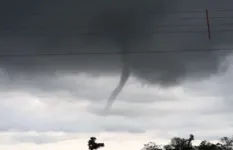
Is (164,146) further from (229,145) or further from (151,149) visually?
(229,145)

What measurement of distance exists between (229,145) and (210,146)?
8.37 meters

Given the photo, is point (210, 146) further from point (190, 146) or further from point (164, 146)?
point (164, 146)

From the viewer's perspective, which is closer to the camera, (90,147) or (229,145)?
(90,147)

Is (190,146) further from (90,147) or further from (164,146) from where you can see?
(90,147)

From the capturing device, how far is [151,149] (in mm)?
158625

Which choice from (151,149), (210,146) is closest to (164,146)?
(151,149)

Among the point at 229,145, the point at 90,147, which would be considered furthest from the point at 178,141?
the point at 90,147

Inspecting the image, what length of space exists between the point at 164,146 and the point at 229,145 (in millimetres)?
20248

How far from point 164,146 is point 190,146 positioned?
34.0ft

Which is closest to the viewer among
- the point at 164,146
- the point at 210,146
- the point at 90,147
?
the point at 90,147

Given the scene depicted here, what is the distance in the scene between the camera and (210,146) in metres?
150

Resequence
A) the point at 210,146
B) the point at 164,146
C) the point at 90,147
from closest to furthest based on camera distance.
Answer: the point at 90,147 → the point at 210,146 → the point at 164,146

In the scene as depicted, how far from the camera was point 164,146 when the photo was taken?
15962 cm

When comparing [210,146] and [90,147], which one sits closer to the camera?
[90,147]
